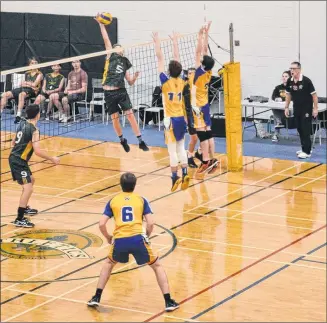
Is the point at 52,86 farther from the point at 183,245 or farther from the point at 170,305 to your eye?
the point at 170,305

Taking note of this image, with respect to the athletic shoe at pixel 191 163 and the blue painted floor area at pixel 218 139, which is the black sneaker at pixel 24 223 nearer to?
the athletic shoe at pixel 191 163

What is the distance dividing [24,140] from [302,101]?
7.63m

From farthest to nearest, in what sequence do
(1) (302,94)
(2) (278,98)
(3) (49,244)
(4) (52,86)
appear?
(4) (52,86)
(2) (278,98)
(1) (302,94)
(3) (49,244)

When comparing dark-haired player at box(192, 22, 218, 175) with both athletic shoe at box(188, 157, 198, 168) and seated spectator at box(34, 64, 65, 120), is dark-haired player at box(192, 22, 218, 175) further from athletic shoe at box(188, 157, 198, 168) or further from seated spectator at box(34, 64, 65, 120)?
seated spectator at box(34, 64, 65, 120)

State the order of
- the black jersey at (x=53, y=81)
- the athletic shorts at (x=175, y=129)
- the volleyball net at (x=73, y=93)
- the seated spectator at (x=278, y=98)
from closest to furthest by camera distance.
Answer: the athletic shorts at (x=175, y=129), the seated spectator at (x=278, y=98), the volleyball net at (x=73, y=93), the black jersey at (x=53, y=81)

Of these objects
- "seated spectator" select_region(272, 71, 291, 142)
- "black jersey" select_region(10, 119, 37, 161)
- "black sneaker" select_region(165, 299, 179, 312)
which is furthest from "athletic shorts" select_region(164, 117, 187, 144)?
"seated spectator" select_region(272, 71, 291, 142)

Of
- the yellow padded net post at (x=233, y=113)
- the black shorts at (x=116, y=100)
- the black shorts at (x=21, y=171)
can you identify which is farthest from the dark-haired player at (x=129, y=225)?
the yellow padded net post at (x=233, y=113)

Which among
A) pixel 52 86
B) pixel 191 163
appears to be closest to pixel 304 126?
pixel 191 163

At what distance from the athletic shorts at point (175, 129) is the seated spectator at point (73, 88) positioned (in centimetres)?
967

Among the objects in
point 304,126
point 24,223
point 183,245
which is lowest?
point 183,245

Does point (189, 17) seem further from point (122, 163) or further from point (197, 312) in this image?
point (197, 312)

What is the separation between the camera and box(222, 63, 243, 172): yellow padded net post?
22.0m

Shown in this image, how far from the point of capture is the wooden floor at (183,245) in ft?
45.6

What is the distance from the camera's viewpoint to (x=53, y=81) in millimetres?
27312
